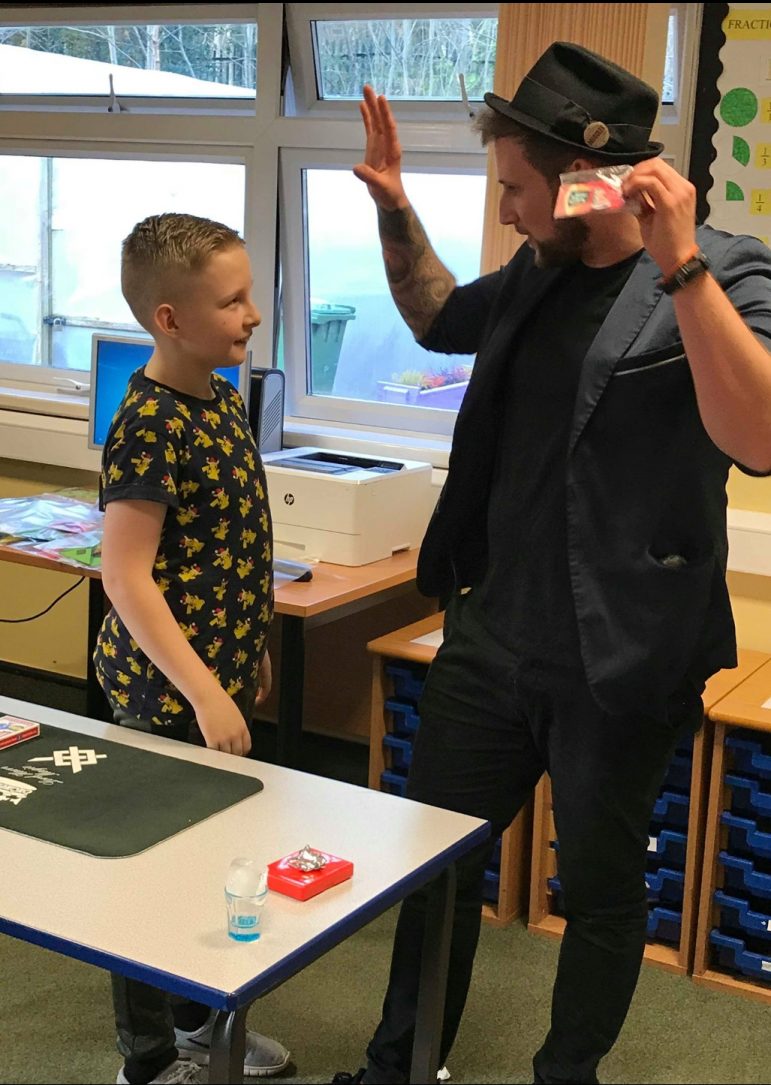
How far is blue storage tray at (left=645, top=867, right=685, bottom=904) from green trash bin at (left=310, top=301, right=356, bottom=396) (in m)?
1.87

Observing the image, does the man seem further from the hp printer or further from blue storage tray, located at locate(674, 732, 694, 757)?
the hp printer

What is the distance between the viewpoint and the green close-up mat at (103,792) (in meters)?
1.45

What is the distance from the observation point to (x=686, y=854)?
8.54 ft

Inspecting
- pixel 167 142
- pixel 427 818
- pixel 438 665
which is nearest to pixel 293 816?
pixel 427 818

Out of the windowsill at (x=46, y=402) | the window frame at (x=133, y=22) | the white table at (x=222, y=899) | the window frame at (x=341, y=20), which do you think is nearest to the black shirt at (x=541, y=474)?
the white table at (x=222, y=899)

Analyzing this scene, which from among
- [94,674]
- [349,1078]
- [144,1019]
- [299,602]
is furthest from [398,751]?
[144,1019]

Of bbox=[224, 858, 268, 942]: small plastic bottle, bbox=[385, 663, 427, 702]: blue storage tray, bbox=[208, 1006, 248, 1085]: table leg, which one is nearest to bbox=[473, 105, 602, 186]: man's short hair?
bbox=[224, 858, 268, 942]: small plastic bottle

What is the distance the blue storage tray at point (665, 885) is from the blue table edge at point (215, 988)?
137 centimetres

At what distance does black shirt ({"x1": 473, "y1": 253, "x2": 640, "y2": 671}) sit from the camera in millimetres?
1674

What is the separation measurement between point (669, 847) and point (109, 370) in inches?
75.0

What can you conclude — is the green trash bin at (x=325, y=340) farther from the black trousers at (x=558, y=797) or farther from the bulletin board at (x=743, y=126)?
the black trousers at (x=558, y=797)

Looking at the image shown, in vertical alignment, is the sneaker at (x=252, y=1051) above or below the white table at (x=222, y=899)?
below

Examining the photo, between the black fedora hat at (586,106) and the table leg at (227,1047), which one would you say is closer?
the table leg at (227,1047)

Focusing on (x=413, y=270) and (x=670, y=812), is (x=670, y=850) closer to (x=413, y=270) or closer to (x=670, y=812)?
(x=670, y=812)
